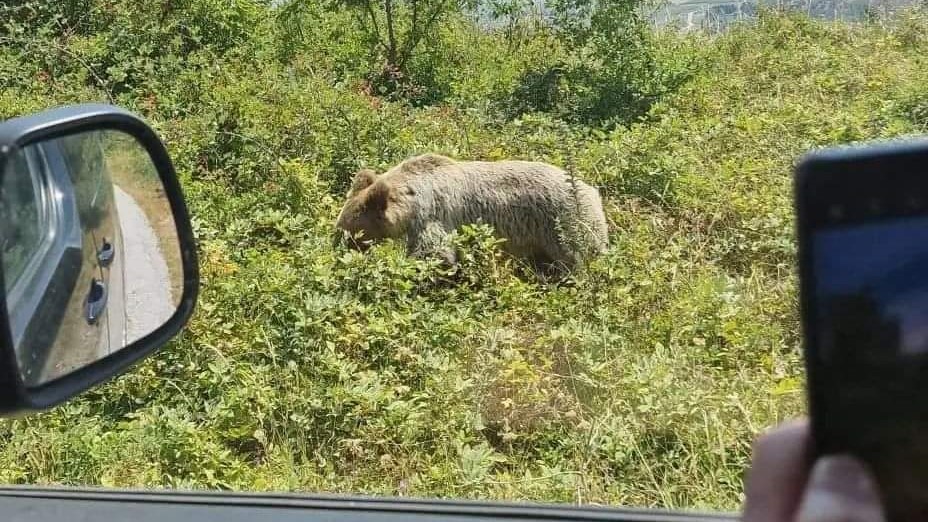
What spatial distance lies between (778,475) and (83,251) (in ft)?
5.21

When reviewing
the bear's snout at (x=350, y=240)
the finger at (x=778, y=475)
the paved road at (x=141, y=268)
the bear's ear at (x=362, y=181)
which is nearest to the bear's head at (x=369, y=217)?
the bear's snout at (x=350, y=240)

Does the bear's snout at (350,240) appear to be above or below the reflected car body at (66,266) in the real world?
below

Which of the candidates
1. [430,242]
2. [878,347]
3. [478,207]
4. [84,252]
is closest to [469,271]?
[430,242]

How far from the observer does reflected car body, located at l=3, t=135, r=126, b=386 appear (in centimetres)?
169

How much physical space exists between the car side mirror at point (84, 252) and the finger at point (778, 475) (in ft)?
3.67

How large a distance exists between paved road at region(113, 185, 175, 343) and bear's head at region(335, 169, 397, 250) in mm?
3633

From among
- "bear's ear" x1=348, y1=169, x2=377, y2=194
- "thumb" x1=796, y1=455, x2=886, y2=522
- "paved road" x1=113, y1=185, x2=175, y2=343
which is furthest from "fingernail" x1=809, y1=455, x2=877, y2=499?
"bear's ear" x1=348, y1=169, x2=377, y2=194

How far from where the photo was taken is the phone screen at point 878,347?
0.90 meters

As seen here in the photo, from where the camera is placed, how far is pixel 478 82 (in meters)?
9.55

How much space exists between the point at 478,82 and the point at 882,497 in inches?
351

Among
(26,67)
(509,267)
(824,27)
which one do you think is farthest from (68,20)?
(824,27)

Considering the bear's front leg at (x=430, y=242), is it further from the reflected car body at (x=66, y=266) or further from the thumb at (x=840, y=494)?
the thumb at (x=840, y=494)

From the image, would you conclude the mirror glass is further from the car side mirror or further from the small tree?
the small tree

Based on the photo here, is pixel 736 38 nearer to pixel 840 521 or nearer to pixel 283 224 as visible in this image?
pixel 283 224
